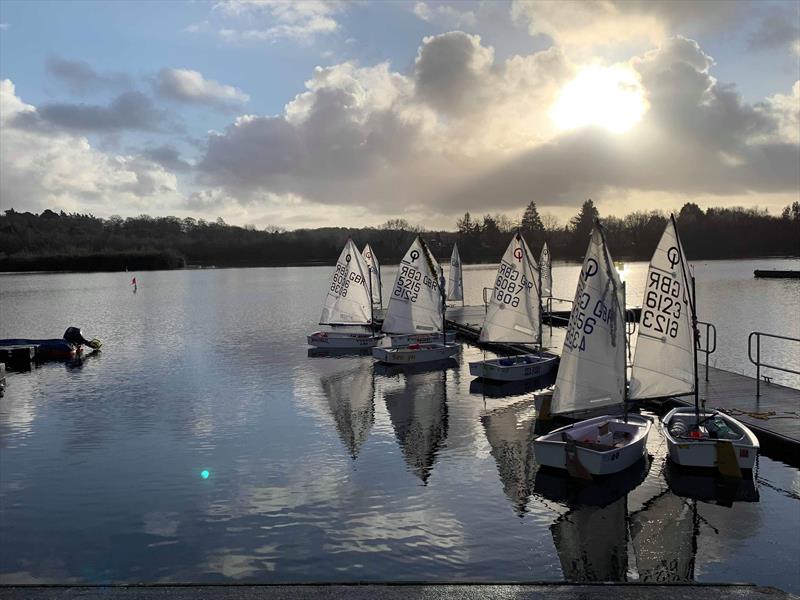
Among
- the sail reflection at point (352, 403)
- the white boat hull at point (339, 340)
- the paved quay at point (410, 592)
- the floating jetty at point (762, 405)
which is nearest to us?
the paved quay at point (410, 592)

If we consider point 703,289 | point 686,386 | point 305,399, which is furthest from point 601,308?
point 703,289

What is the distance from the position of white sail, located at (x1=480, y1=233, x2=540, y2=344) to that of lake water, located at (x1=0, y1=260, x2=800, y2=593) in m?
4.29

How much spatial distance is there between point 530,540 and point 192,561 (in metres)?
9.01

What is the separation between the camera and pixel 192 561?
17.1 m

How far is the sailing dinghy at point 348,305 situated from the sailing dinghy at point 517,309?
53.0 ft

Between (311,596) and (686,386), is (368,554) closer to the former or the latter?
(311,596)

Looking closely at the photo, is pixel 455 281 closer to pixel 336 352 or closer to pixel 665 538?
pixel 336 352

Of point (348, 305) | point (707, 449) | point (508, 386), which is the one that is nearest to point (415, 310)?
point (348, 305)

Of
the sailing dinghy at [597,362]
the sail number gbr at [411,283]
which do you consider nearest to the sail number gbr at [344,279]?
the sail number gbr at [411,283]

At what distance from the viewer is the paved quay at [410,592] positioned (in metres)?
12.6

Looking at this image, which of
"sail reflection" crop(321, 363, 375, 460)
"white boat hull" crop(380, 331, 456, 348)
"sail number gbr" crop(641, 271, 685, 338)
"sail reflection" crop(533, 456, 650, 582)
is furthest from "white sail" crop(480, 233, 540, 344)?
"sail reflection" crop(533, 456, 650, 582)

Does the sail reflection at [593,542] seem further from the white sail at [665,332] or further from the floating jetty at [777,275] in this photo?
the floating jetty at [777,275]

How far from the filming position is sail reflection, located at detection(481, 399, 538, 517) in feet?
72.2

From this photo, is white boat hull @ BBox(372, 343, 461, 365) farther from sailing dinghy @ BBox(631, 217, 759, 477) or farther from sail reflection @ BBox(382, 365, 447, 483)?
sailing dinghy @ BBox(631, 217, 759, 477)
